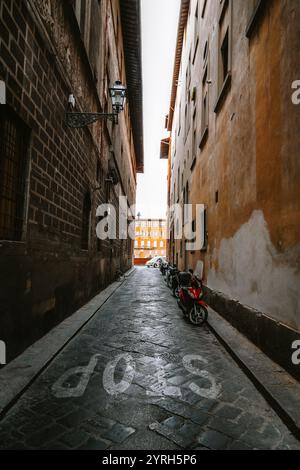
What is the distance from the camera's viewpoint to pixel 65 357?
4.57 m

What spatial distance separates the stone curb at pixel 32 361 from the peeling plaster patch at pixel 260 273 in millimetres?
3187

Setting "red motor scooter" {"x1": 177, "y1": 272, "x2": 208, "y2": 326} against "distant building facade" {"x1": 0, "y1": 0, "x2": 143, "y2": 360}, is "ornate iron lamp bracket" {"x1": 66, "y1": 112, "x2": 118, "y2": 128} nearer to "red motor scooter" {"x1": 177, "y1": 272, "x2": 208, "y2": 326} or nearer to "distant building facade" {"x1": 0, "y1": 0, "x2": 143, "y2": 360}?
"distant building facade" {"x1": 0, "y1": 0, "x2": 143, "y2": 360}

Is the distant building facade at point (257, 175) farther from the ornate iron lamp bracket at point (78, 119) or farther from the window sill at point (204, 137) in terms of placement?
the ornate iron lamp bracket at point (78, 119)

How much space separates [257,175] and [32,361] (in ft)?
14.8

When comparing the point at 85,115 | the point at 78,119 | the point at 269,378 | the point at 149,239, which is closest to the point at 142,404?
the point at 269,378

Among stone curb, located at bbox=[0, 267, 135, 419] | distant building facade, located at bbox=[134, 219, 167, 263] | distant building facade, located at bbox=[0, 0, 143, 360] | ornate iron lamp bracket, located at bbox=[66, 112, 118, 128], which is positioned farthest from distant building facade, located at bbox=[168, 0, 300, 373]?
distant building facade, located at bbox=[134, 219, 167, 263]

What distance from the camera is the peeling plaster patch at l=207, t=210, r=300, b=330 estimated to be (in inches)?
160

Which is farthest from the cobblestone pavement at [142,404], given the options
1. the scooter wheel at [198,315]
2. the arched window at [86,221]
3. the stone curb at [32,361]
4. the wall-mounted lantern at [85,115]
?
the wall-mounted lantern at [85,115]

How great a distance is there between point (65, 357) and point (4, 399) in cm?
155

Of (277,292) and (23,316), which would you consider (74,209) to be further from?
(277,292)

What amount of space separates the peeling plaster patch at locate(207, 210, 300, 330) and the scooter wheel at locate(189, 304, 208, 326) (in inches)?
28.4

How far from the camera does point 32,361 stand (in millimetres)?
4164
